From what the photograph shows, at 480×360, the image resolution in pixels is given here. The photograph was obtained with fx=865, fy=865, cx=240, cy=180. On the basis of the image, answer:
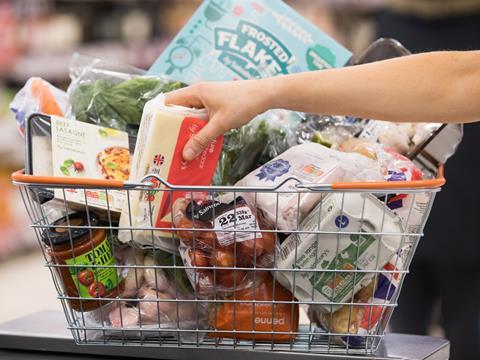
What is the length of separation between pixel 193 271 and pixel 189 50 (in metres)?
0.54

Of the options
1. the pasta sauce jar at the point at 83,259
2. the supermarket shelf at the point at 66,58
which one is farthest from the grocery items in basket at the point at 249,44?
the supermarket shelf at the point at 66,58

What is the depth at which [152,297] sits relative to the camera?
4.37ft

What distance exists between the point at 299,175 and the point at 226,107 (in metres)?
0.15

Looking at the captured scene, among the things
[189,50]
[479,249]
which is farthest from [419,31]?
[189,50]

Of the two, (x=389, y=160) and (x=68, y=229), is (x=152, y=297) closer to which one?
(x=68, y=229)

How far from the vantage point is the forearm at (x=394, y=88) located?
128 cm

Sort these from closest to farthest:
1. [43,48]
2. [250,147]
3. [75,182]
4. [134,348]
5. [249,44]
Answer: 1. [75,182]
2. [134,348]
3. [250,147]
4. [249,44]
5. [43,48]

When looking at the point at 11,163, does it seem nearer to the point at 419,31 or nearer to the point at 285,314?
the point at 419,31

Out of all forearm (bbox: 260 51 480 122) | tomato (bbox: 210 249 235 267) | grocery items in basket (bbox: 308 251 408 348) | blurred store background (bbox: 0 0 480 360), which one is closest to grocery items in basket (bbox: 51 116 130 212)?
tomato (bbox: 210 249 235 267)

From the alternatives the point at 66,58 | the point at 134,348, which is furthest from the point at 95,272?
the point at 66,58

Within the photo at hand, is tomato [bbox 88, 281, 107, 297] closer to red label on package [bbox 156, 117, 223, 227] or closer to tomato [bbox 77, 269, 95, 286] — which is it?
tomato [bbox 77, 269, 95, 286]

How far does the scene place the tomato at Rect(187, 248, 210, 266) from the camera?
50.4 inches

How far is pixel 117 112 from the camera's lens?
152 cm

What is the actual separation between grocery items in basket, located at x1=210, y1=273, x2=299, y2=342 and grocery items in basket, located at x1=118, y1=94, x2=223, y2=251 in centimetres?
13
